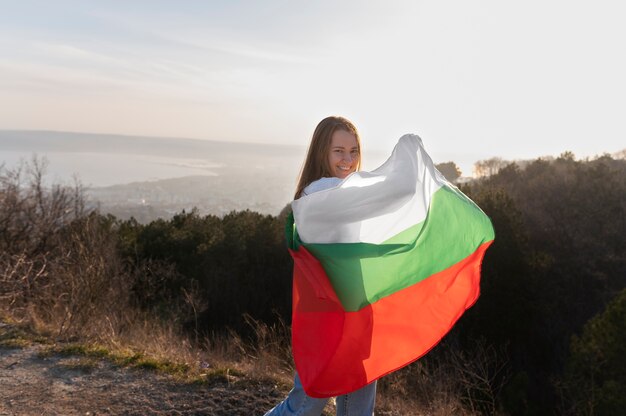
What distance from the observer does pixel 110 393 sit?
4.70m

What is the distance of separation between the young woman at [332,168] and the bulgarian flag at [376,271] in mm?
157

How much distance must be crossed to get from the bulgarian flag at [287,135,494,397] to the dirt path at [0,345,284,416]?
80.4 inches

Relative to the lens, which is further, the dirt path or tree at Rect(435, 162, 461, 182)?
tree at Rect(435, 162, 461, 182)

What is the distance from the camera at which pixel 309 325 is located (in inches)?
107

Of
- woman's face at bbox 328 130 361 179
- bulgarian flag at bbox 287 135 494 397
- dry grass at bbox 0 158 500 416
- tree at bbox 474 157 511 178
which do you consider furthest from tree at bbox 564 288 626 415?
tree at bbox 474 157 511 178

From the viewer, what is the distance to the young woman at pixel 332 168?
9.45 feet

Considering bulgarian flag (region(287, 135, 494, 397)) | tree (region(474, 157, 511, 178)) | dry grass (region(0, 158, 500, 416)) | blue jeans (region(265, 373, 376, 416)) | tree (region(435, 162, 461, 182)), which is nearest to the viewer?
bulgarian flag (region(287, 135, 494, 397))

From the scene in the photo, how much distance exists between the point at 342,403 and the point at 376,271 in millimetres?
782

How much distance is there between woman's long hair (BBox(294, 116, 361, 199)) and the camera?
9.61 ft

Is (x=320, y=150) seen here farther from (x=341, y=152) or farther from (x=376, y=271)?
(x=376, y=271)

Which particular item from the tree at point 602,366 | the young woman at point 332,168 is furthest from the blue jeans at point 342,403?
the tree at point 602,366

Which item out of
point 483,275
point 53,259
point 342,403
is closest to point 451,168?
point 483,275

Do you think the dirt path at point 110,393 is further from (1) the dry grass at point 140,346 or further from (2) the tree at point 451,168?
(2) the tree at point 451,168

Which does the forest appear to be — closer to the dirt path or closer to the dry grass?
the dry grass
